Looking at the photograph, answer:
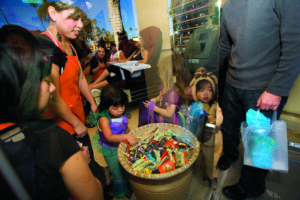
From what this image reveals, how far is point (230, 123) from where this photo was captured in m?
1.30

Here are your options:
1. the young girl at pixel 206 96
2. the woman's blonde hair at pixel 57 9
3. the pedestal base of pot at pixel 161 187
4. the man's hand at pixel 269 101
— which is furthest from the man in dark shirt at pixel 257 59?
the woman's blonde hair at pixel 57 9

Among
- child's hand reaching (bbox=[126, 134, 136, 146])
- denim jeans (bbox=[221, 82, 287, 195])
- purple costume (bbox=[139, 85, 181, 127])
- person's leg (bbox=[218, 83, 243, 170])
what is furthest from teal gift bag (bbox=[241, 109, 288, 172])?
child's hand reaching (bbox=[126, 134, 136, 146])

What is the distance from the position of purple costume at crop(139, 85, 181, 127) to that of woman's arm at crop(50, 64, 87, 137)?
1.67ft

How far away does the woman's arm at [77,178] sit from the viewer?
413 millimetres

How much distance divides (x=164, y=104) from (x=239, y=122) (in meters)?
0.80

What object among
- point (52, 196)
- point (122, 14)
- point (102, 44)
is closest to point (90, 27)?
point (102, 44)

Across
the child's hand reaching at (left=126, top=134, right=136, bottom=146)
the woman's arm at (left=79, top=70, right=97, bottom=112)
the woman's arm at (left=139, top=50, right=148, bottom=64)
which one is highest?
the woman's arm at (left=139, top=50, right=148, bottom=64)

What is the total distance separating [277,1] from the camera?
0.80 metres

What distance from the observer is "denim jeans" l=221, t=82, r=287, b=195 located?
1.04 metres

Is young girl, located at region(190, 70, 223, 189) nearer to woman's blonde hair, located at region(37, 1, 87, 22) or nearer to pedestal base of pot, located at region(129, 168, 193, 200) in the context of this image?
pedestal base of pot, located at region(129, 168, 193, 200)

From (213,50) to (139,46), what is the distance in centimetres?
43

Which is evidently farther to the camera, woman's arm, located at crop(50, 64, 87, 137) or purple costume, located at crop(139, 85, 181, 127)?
purple costume, located at crop(139, 85, 181, 127)

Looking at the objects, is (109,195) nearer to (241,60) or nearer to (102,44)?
(102,44)

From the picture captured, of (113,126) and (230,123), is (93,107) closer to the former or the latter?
(113,126)
